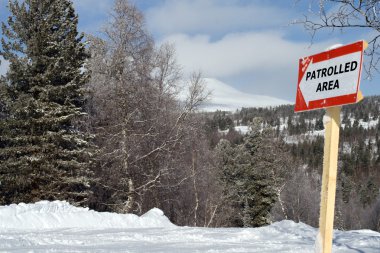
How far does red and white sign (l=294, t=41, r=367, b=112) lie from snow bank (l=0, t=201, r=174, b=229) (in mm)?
9359

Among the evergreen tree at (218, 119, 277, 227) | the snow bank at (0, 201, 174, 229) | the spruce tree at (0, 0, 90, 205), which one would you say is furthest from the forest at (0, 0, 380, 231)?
the evergreen tree at (218, 119, 277, 227)

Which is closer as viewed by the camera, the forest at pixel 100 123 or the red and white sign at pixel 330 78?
the red and white sign at pixel 330 78

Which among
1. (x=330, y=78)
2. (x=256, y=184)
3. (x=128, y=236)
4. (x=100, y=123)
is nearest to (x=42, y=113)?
(x=100, y=123)

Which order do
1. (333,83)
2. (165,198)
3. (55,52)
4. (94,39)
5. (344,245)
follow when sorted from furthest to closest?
1. (165,198)
2. (94,39)
3. (55,52)
4. (344,245)
5. (333,83)

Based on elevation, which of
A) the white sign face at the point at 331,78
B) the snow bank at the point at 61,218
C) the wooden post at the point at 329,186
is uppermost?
the white sign face at the point at 331,78

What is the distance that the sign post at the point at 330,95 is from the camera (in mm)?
3334

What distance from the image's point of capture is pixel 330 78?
3549 millimetres

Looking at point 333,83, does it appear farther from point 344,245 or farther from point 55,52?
point 55,52

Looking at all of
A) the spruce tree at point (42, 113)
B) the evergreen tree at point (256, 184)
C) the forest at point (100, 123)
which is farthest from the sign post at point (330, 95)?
the evergreen tree at point (256, 184)

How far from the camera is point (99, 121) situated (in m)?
22.1

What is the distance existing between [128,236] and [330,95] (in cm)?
702

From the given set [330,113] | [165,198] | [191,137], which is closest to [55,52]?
[191,137]

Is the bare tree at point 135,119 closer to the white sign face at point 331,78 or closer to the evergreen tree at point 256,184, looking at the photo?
the evergreen tree at point 256,184

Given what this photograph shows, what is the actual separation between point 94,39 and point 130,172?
7137mm
